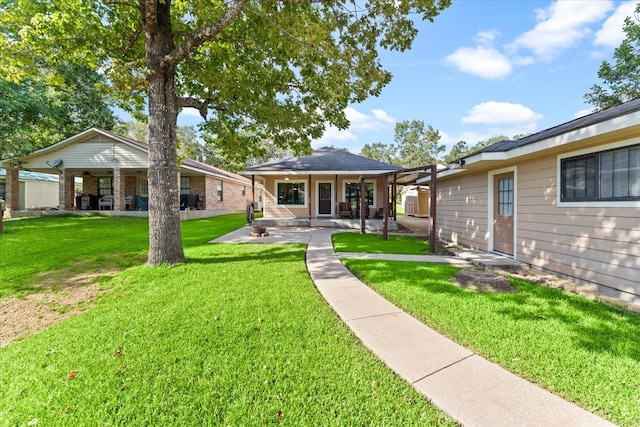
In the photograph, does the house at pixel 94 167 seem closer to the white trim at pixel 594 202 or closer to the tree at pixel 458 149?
the white trim at pixel 594 202

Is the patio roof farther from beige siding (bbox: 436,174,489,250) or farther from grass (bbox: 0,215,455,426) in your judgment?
grass (bbox: 0,215,455,426)

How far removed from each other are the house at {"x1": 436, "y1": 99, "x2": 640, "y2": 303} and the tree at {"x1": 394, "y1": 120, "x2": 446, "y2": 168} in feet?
157

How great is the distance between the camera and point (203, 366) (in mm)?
2439

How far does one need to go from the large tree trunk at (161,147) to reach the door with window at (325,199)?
9658 mm

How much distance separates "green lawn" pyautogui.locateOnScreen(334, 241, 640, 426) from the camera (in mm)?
2152

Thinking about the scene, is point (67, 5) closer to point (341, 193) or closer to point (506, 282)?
point (506, 282)

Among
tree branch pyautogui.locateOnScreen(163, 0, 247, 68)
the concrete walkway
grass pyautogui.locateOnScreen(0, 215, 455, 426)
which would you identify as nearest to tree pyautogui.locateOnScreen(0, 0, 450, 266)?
tree branch pyautogui.locateOnScreen(163, 0, 247, 68)

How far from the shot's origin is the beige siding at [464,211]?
26.2ft

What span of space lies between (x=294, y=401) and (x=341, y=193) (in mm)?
13245

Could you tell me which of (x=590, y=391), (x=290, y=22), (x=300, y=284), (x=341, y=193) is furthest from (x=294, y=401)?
(x=341, y=193)

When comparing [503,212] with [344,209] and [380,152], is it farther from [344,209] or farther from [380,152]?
[380,152]

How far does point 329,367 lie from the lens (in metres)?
2.42

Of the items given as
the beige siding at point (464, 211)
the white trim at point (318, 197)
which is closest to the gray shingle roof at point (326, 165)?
the white trim at point (318, 197)

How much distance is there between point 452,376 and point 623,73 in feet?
70.4
